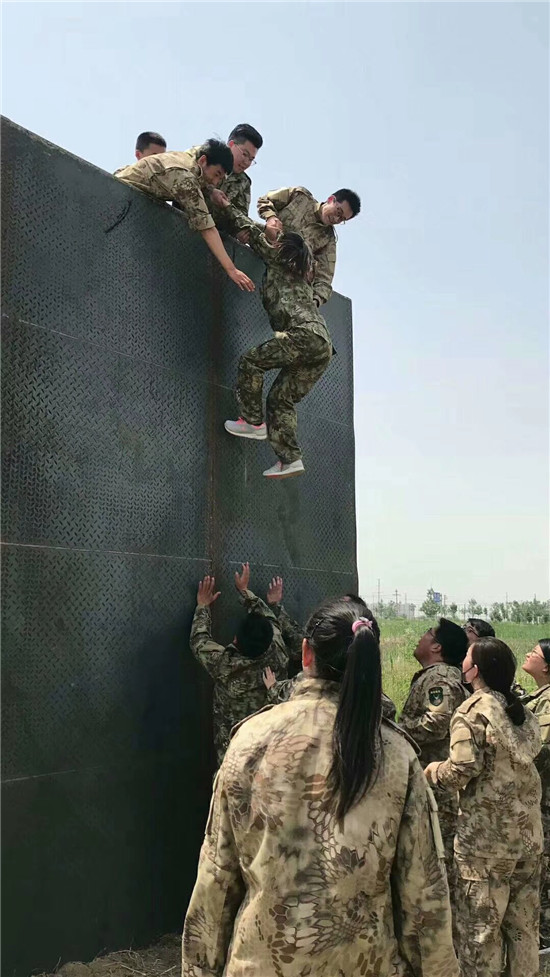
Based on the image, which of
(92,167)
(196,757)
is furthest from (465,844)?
(92,167)

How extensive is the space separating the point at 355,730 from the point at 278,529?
131 inches

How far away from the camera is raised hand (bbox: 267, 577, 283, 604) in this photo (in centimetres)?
511

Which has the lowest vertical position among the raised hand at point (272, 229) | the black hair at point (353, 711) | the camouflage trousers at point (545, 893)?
the camouflage trousers at point (545, 893)

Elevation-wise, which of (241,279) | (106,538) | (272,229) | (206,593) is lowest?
(206,593)

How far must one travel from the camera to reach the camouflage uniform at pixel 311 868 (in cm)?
196

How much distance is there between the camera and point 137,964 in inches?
155

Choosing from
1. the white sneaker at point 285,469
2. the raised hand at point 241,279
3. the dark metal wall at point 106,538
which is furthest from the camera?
the white sneaker at point 285,469

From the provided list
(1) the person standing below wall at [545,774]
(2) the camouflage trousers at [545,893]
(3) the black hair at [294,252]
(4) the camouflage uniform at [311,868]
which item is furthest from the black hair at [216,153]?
(2) the camouflage trousers at [545,893]

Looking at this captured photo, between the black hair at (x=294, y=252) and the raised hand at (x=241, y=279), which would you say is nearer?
the raised hand at (x=241, y=279)

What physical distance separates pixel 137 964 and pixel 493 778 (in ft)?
5.80

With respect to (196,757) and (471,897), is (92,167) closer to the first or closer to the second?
(196,757)

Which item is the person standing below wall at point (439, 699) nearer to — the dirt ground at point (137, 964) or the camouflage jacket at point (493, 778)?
the camouflage jacket at point (493, 778)

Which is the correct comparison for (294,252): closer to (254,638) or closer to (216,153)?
(216,153)

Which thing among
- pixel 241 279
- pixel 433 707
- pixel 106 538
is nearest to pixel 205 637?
pixel 106 538
